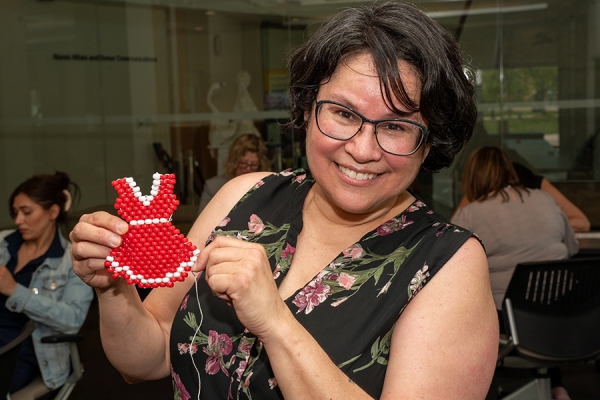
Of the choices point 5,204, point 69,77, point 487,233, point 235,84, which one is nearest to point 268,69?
point 235,84

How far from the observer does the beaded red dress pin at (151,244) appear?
Result: 128 cm

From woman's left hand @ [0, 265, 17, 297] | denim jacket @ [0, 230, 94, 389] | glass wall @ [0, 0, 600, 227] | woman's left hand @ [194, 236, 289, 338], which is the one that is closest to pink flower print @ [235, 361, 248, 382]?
woman's left hand @ [194, 236, 289, 338]

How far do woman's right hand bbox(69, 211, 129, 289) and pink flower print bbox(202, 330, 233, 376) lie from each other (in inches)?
10.4

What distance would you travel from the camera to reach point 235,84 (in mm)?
6941

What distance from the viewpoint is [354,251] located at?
4.64 ft

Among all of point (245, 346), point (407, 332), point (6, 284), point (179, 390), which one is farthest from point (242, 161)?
point (407, 332)

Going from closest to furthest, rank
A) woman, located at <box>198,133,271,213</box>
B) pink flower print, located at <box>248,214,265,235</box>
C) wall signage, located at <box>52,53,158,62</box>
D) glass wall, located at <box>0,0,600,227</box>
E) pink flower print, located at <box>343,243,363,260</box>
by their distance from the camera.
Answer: pink flower print, located at <box>343,243,363,260</box> → pink flower print, located at <box>248,214,265,235</box> → woman, located at <box>198,133,271,213</box> → glass wall, located at <box>0,0,600,227</box> → wall signage, located at <box>52,53,158,62</box>

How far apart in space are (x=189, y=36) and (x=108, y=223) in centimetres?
604

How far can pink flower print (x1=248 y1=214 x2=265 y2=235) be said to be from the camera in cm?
151

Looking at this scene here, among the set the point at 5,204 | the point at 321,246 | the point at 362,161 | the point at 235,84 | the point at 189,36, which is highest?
the point at 189,36

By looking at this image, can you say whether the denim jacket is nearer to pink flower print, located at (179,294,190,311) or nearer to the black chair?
pink flower print, located at (179,294,190,311)

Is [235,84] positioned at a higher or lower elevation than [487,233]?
higher

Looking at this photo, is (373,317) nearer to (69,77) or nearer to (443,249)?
(443,249)

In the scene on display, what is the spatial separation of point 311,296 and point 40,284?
2319 millimetres
